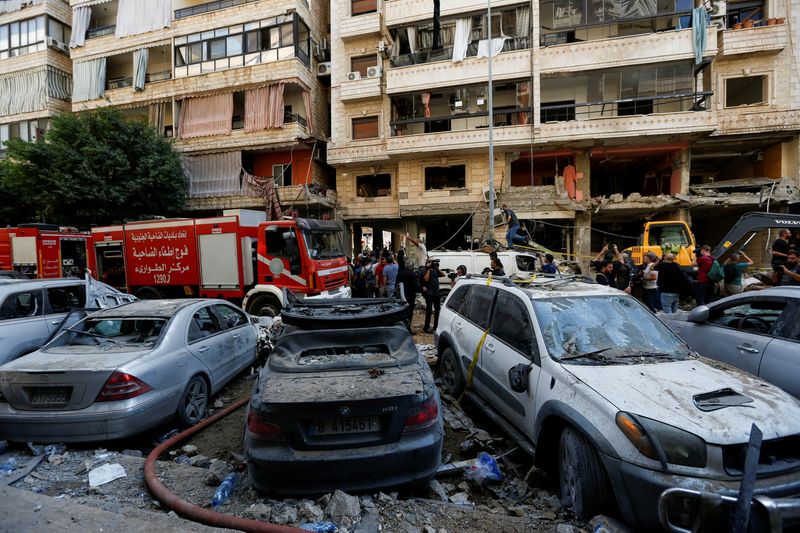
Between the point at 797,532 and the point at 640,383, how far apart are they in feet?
3.48

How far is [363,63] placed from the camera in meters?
20.7

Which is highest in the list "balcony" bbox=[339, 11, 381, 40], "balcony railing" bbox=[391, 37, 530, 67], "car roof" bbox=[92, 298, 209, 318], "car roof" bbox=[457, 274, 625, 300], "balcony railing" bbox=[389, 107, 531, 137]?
"balcony" bbox=[339, 11, 381, 40]

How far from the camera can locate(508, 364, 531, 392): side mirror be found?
336 centimetres

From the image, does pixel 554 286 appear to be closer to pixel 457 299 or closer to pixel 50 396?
pixel 457 299

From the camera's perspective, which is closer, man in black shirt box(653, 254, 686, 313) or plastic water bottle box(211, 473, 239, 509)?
plastic water bottle box(211, 473, 239, 509)

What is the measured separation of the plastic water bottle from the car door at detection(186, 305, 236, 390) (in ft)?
6.44

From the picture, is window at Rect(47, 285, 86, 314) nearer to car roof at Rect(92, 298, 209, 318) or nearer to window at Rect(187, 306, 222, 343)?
car roof at Rect(92, 298, 209, 318)

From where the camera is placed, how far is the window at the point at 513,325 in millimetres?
3609

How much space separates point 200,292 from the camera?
10.2 m

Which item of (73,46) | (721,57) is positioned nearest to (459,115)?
(721,57)

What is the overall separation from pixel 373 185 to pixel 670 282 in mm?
16178

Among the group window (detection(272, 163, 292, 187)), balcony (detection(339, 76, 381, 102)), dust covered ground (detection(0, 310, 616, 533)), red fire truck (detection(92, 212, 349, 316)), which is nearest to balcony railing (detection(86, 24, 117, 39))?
window (detection(272, 163, 292, 187))

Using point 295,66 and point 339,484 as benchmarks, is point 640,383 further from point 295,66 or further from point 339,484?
point 295,66

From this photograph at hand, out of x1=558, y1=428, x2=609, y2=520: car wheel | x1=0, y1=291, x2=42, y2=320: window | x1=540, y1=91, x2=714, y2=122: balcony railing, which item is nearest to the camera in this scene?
x1=558, y1=428, x2=609, y2=520: car wheel
